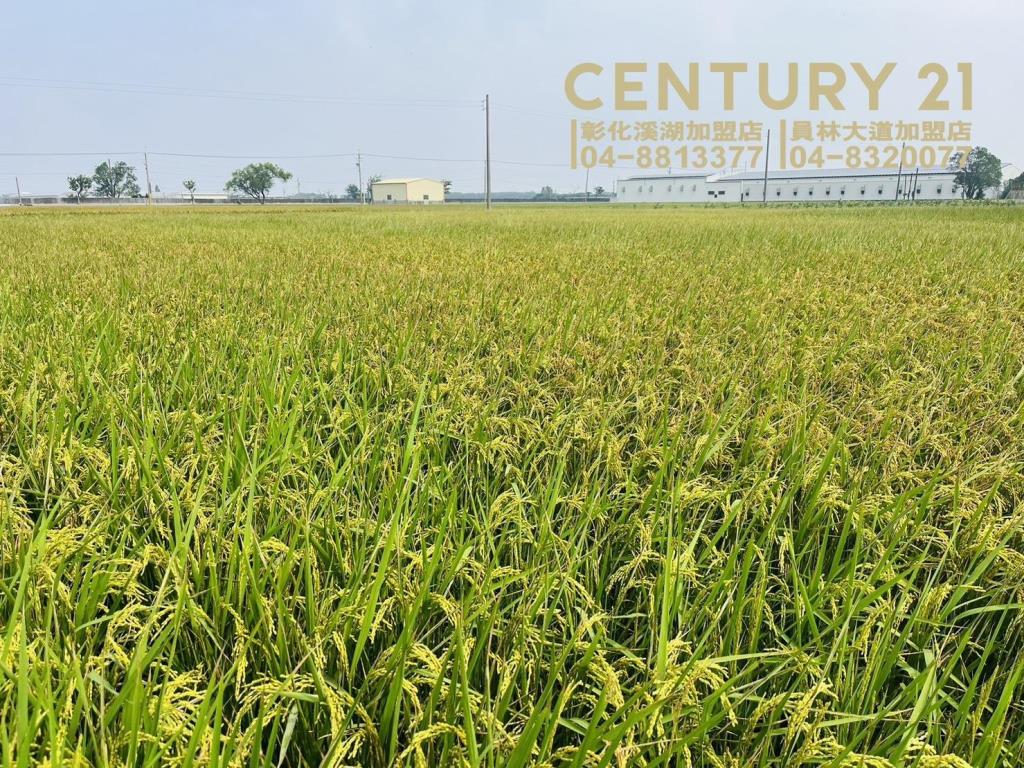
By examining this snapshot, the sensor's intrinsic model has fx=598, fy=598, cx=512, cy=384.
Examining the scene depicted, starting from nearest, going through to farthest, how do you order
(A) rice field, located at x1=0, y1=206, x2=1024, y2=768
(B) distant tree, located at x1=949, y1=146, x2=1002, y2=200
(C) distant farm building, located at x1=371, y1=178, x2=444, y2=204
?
(A) rice field, located at x1=0, y1=206, x2=1024, y2=768 → (B) distant tree, located at x1=949, y1=146, x2=1002, y2=200 → (C) distant farm building, located at x1=371, y1=178, x2=444, y2=204

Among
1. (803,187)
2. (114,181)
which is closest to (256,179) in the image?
(114,181)

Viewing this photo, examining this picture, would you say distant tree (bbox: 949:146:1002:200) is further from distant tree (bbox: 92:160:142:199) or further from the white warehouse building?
distant tree (bbox: 92:160:142:199)

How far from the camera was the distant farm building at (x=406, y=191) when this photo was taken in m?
95.0

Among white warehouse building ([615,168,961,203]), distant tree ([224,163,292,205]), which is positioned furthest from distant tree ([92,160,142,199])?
white warehouse building ([615,168,961,203])

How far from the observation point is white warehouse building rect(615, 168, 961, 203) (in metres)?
70.1

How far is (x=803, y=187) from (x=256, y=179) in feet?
248

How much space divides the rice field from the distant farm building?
309 feet

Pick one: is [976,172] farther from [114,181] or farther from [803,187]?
[114,181]

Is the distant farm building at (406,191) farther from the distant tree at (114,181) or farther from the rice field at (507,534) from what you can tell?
the rice field at (507,534)

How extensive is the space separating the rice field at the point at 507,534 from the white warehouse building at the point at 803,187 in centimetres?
7888

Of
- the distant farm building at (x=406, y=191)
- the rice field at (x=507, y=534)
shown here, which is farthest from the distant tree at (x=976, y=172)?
the rice field at (x=507, y=534)

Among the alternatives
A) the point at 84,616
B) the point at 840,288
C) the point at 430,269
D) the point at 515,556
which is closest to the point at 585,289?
the point at 430,269

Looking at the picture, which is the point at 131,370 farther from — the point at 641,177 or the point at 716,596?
the point at 641,177

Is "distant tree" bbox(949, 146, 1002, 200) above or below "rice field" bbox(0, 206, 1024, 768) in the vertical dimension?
above
